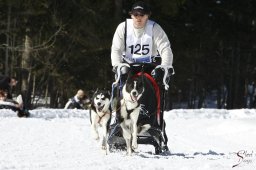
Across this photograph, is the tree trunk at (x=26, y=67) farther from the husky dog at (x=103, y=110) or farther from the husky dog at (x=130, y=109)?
the husky dog at (x=130, y=109)

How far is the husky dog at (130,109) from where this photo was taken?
308 inches

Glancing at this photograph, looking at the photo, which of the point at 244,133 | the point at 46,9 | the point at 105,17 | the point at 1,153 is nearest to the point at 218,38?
the point at 105,17

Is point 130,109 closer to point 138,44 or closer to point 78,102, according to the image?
point 138,44

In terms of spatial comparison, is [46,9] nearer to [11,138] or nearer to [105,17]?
[105,17]

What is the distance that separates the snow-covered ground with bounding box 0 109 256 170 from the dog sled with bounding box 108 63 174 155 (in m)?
0.26

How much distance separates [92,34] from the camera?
27.4m

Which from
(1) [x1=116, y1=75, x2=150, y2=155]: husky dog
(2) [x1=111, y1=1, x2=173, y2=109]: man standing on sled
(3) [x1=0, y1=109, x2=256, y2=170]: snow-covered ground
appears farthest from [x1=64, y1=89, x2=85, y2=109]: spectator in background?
(1) [x1=116, y1=75, x2=150, y2=155]: husky dog

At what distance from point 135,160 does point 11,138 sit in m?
4.16

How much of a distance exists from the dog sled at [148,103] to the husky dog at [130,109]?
0.10m

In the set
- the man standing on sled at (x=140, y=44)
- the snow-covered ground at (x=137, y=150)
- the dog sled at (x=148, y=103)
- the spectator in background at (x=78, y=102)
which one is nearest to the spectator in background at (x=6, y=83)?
the snow-covered ground at (x=137, y=150)

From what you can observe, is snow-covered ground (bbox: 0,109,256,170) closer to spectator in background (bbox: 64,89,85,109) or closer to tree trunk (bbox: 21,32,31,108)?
spectator in background (bbox: 64,89,85,109)

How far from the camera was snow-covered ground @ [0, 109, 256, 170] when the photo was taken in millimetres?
6566

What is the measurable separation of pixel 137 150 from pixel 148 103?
4.40 feet

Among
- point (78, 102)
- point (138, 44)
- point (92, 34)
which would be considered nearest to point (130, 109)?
point (138, 44)
